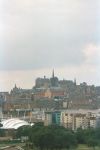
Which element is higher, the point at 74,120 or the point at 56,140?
the point at 74,120

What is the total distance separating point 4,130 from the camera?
19484 millimetres

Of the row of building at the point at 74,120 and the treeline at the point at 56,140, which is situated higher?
the row of building at the point at 74,120

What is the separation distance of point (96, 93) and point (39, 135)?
22.4 meters

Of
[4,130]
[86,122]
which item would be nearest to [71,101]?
[86,122]

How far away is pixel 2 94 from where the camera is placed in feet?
107

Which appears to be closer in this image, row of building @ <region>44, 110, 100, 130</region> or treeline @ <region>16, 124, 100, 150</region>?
treeline @ <region>16, 124, 100, 150</region>

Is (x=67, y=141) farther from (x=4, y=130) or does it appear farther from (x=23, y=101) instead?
(x=23, y=101)

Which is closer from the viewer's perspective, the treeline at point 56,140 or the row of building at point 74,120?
the treeline at point 56,140

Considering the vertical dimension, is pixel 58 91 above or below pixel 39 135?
above

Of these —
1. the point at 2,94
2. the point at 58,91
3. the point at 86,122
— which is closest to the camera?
the point at 86,122

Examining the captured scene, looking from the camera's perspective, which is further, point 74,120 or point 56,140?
point 74,120

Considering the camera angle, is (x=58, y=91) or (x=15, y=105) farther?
(x=58, y=91)

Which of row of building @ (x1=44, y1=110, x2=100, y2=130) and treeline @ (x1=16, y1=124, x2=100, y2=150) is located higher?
Result: row of building @ (x1=44, y1=110, x2=100, y2=130)

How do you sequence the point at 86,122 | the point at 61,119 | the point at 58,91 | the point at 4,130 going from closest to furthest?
the point at 4,130 < the point at 86,122 < the point at 61,119 < the point at 58,91
